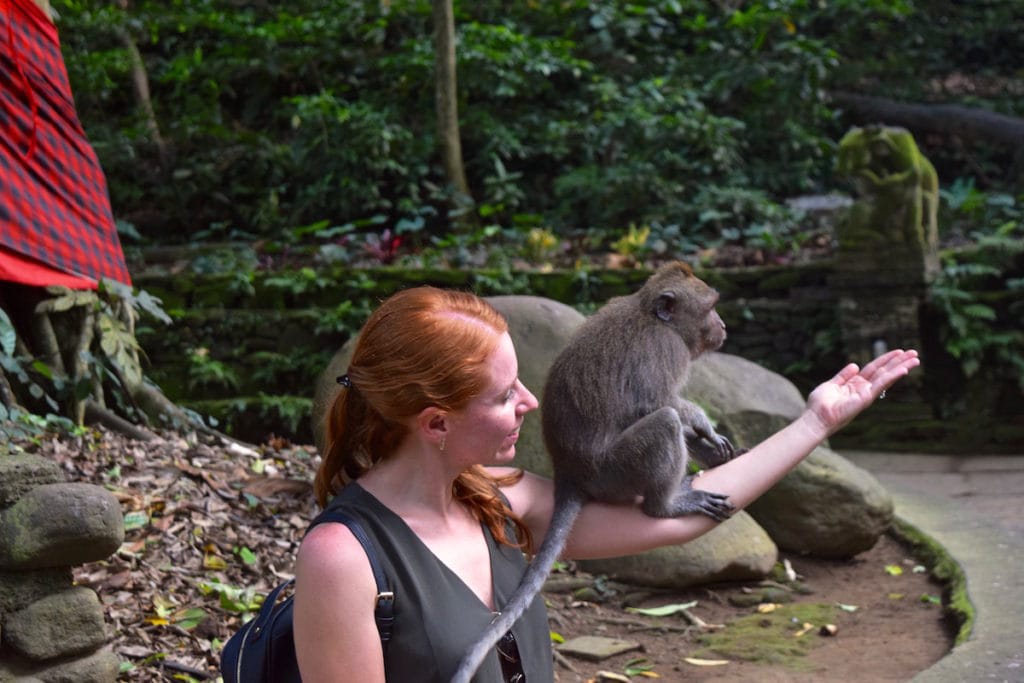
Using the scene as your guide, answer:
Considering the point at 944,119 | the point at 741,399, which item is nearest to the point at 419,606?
the point at 741,399

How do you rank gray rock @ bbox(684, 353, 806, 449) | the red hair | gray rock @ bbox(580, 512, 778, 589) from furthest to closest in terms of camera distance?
gray rock @ bbox(684, 353, 806, 449) → gray rock @ bbox(580, 512, 778, 589) → the red hair

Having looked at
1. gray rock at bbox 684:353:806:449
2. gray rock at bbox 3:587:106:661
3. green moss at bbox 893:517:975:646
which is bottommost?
green moss at bbox 893:517:975:646

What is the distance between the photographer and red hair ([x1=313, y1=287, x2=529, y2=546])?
1916mm

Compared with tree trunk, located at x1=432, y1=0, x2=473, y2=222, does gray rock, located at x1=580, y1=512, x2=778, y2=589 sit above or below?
below

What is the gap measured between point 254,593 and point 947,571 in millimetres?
3418

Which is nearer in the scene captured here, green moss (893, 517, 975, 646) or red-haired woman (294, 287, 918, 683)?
red-haired woman (294, 287, 918, 683)

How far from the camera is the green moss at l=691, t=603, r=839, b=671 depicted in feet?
15.2

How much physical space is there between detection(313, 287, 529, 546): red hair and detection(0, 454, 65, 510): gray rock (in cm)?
122

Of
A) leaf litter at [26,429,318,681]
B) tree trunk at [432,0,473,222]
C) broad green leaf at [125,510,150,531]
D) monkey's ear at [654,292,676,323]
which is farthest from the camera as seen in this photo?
tree trunk at [432,0,473,222]

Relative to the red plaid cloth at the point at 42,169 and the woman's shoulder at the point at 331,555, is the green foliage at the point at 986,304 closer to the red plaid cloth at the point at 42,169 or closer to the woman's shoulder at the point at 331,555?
the red plaid cloth at the point at 42,169

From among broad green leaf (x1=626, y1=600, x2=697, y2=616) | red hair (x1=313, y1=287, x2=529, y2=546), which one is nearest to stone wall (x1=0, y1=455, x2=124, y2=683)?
red hair (x1=313, y1=287, x2=529, y2=546)

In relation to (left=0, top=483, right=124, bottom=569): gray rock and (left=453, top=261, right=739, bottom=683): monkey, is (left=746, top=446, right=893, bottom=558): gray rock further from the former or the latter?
(left=0, top=483, right=124, bottom=569): gray rock

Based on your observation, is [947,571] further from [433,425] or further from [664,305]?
[433,425]

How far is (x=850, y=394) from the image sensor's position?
238 centimetres
